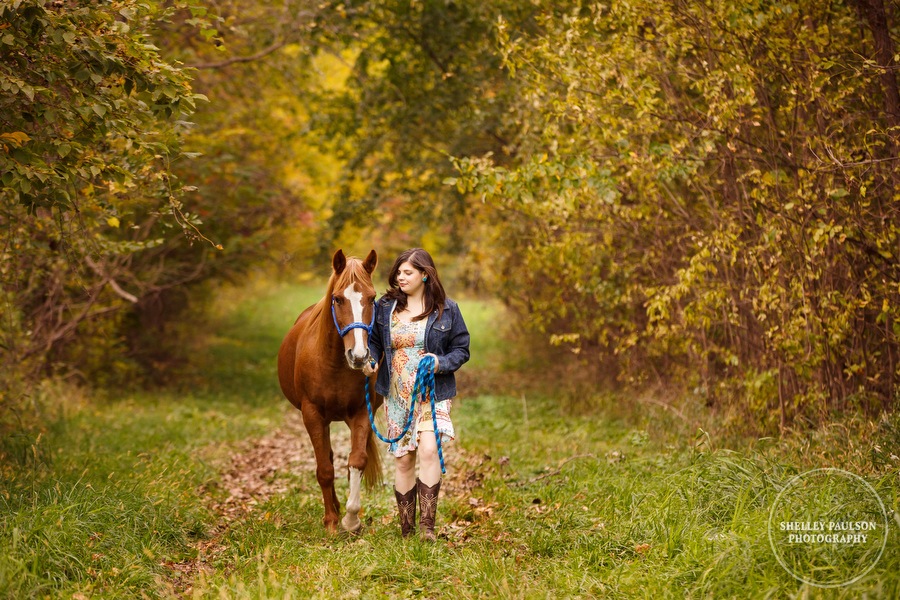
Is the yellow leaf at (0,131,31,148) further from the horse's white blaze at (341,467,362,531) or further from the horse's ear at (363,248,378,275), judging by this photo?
the horse's white blaze at (341,467,362,531)

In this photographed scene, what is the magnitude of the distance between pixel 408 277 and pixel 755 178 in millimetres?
3157

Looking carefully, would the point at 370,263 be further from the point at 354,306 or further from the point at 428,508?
the point at 428,508

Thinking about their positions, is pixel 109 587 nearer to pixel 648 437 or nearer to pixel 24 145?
pixel 24 145

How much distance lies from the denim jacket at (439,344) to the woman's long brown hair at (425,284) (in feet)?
0.13

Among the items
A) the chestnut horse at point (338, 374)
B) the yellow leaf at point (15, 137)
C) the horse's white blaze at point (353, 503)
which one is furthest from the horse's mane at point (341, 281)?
the yellow leaf at point (15, 137)

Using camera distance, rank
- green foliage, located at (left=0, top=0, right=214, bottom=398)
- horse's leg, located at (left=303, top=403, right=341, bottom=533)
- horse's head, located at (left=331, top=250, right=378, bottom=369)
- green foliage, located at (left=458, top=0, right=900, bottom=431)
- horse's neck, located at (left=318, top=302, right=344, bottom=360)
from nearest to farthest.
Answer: green foliage, located at (left=0, top=0, right=214, bottom=398)
horse's head, located at (left=331, top=250, right=378, bottom=369)
horse's neck, located at (left=318, top=302, right=344, bottom=360)
horse's leg, located at (left=303, top=403, right=341, bottom=533)
green foliage, located at (left=458, top=0, right=900, bottom=431)

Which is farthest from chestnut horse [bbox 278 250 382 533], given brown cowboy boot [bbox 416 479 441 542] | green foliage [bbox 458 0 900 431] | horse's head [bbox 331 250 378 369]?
green foliage [bbox 458 0 900 431]

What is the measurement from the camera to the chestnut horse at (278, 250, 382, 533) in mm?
5090

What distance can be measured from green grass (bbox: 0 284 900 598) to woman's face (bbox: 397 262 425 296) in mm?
1640

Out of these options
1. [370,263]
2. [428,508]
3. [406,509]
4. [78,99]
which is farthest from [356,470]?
[78,99]

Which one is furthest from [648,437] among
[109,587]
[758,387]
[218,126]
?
[218,126]

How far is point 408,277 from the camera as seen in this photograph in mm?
5188

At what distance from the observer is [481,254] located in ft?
41.8

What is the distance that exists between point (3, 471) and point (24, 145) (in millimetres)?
2584
